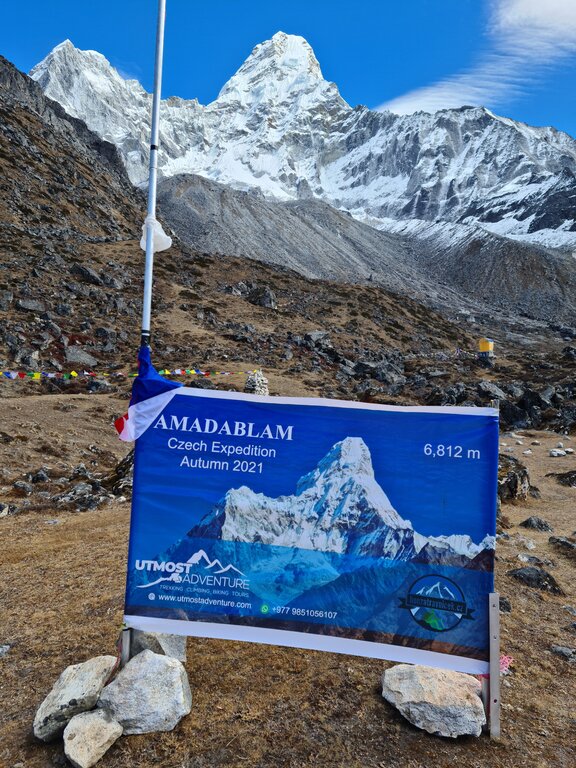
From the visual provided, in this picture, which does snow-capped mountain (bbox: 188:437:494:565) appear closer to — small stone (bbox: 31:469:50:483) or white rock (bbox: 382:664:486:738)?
white rock (bbox: 382:664:486:738)

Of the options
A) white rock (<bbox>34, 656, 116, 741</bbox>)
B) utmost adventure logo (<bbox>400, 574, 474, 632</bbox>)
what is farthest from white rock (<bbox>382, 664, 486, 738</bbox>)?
white rock (<bbox>34, 656, 116, 741</bbox>)

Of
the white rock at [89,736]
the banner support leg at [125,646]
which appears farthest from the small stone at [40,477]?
the white rock at [89,736]

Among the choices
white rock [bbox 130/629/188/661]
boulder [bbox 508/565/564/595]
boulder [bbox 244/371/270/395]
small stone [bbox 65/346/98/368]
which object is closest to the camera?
white rock [bbox 130/629/188/661]

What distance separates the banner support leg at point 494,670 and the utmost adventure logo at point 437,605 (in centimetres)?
17

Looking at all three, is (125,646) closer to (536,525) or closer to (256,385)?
(536,525)

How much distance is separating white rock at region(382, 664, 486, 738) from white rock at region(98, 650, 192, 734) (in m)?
1.78

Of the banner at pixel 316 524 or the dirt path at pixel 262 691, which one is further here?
the banner at pixel 316 524

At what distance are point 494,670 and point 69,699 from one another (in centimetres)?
335

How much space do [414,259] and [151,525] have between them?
446 feet

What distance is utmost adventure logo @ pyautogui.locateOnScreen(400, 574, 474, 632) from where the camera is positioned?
4.23m

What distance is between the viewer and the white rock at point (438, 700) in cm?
417

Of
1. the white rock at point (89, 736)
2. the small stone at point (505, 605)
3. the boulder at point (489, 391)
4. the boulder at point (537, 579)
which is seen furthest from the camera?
the boulder at point (489, 391)

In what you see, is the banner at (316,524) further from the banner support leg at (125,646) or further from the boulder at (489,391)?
the boulder at (489,391)

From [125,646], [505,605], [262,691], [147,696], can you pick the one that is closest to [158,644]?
[125,646]
